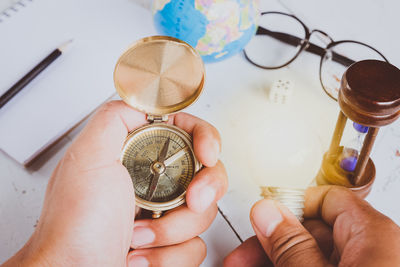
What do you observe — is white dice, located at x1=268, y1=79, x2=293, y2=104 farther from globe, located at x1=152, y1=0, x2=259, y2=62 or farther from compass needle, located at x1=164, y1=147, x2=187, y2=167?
compass needle, located at x1=164, y1=147, x2=187, y2=167

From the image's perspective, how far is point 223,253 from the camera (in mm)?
847

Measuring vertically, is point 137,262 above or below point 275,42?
below

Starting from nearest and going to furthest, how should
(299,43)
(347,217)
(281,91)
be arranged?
1. (347,217)
2. (281,91)
3. (299,43)

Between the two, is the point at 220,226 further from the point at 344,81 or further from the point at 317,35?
the point at 317,35

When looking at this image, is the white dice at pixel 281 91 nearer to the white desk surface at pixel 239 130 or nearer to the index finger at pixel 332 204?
the white desk surface at pixel 239 130

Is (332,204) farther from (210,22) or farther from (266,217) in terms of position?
(210,22)

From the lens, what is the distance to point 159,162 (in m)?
0.81

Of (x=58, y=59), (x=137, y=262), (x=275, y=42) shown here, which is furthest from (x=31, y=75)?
(x=275, y=42)

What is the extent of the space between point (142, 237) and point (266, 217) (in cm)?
28

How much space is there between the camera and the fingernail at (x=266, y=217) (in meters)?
0.73

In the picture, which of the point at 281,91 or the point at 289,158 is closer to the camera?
the point at 289,158

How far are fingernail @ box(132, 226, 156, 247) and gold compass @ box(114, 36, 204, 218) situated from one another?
0.04 m

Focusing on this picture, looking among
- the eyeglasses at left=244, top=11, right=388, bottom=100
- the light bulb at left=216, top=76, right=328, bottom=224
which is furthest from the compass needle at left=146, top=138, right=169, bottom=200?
the eyeglasses at left=244, top=11, right=388, bottom=100

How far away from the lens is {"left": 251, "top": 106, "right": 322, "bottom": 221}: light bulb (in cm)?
85
